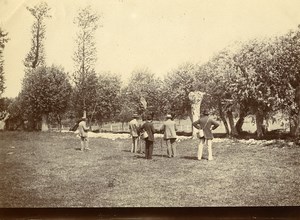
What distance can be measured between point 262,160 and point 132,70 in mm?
872

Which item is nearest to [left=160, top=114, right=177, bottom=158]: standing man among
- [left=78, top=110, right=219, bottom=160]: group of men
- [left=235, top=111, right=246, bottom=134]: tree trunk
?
[left=78, top=110, right=219, bottom=160]: group of men

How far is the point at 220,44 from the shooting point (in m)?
3.28

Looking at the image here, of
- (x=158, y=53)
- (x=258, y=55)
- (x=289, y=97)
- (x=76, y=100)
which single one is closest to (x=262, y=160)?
(x=289, y=97)

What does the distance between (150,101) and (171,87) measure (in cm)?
14

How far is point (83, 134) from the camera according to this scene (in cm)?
328

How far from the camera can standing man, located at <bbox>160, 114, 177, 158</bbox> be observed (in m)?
3.28

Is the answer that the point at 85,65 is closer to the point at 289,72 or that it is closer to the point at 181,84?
the point at 181,84

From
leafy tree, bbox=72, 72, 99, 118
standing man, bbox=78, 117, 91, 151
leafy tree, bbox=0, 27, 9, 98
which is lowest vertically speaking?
standing man, bbox=78, 117, 91, 151

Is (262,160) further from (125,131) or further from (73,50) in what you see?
(73,50)

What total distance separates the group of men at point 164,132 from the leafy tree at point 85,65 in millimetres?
113

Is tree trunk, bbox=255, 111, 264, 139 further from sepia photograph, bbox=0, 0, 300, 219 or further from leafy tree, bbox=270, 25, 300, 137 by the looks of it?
leafy tree, bbox=270, 25, 300, 137

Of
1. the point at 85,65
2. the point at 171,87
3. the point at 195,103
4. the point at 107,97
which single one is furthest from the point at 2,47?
the point at 195,103

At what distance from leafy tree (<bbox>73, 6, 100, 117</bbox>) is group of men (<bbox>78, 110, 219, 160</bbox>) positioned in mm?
113

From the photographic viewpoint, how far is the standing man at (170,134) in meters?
3.28
